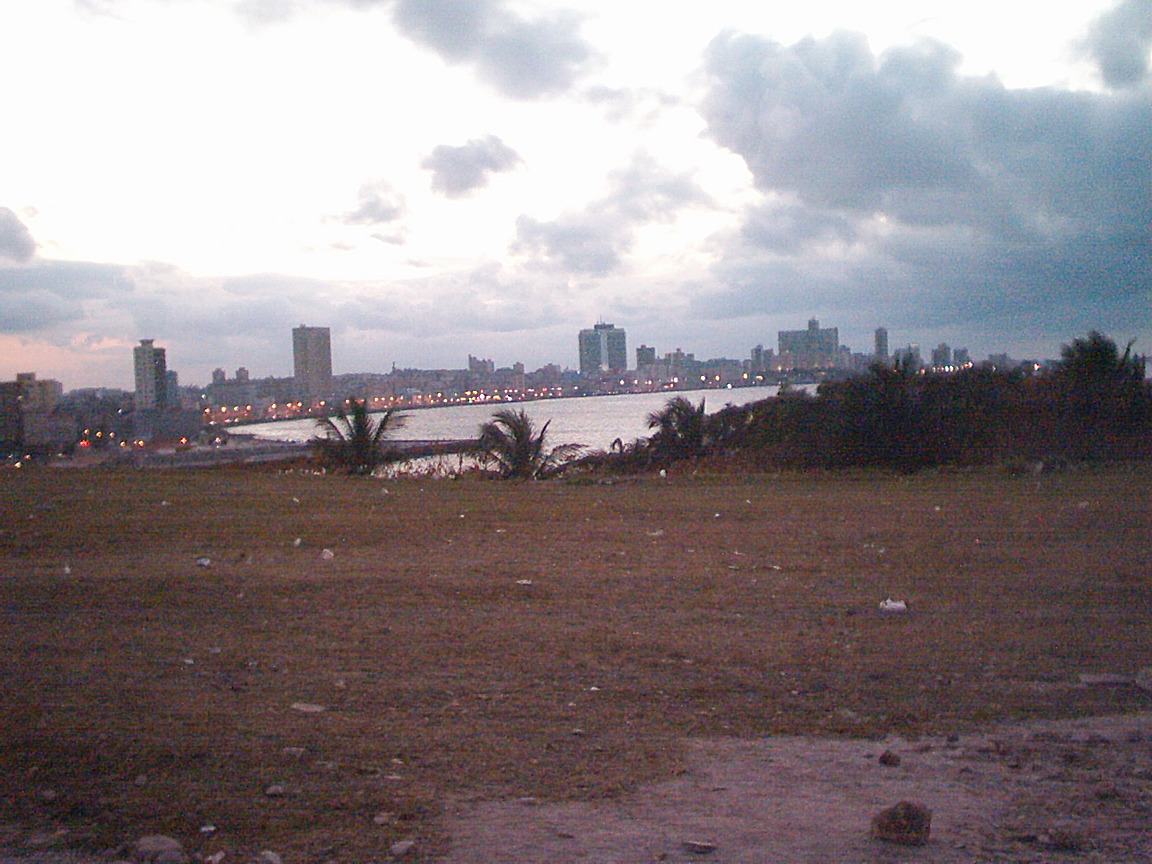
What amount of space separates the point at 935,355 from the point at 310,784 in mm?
73441

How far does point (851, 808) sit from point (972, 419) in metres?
23.2

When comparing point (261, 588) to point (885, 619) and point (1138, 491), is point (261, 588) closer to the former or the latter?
point (885, 619)

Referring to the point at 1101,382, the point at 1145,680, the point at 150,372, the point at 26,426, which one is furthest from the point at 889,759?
the point at 150,372

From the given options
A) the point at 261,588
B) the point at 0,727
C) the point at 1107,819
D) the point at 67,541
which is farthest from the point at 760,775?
the point at 67,541

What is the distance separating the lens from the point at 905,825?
12.2 ft

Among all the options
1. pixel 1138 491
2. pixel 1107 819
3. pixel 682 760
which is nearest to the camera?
pixel 1107 819

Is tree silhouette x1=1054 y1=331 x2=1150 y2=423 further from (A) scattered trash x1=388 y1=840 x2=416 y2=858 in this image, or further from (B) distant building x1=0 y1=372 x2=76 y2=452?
(B) distant building x1=0 y1=372 x2=76 y2=452

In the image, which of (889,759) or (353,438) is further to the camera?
(353,438)

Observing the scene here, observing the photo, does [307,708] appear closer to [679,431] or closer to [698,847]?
[698,847]

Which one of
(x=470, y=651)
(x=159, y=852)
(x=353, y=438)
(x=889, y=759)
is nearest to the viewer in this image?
(x=159, y=852)

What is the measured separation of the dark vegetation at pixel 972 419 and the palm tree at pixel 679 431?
2104 mm

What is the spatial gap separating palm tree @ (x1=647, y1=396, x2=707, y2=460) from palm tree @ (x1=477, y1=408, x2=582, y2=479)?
5.89 meters

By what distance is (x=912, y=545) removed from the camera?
10.9 m

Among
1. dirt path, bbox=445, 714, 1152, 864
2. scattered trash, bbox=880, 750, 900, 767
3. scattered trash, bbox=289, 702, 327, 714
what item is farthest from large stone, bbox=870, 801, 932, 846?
scattered trash, bbox=289, 702, 327, 714
